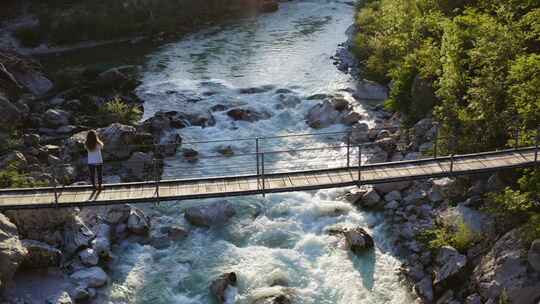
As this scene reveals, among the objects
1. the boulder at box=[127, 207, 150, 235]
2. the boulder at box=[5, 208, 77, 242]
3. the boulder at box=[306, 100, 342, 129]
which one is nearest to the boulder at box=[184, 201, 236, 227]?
the boulder at box=[127, 207, 150, 235]

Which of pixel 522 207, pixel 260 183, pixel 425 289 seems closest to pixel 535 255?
pixel 522 207

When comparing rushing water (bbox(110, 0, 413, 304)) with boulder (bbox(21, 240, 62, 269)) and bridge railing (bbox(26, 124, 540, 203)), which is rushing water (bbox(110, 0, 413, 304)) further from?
boulder (bbox(21, 240, 62, 269))

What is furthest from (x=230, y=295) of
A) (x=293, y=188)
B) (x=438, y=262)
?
(x=438, y=262)

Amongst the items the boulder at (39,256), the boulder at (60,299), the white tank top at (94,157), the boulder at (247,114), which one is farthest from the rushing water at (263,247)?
the white tank top at (94,157)

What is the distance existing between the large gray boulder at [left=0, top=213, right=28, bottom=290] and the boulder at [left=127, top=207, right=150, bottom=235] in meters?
4.49

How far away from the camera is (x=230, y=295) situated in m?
19.0

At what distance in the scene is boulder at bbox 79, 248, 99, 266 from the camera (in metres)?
19.9

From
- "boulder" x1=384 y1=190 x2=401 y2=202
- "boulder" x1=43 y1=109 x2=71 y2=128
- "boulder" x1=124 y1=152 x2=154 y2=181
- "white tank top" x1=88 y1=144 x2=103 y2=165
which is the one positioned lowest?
"boulder" x1=124 y1=152 x2=154 y2=181

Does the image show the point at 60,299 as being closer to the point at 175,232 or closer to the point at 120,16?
the point at 175,232

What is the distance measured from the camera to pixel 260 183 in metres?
18.9

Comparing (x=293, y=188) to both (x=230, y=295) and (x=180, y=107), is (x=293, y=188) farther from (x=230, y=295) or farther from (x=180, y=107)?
(x=180, y=107)

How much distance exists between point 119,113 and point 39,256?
14.2m

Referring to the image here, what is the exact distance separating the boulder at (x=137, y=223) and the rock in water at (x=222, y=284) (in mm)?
4121

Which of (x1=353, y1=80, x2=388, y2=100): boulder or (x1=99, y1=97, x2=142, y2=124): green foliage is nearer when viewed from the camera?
(x1=99, y1=97, x2=142, y2=124): green foliage
